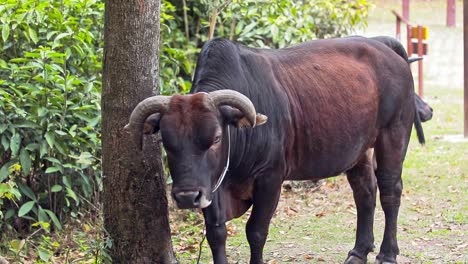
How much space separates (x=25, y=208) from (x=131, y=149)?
1.47m

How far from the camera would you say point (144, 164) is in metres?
6.56

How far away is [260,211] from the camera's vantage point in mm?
6605

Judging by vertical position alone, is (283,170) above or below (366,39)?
below

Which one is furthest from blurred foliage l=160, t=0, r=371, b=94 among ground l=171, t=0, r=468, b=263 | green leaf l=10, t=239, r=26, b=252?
green leaf l=10, t=239, r=26, b=252

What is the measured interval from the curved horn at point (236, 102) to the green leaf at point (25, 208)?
232 cm

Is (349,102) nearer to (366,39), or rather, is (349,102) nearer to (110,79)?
(366,39)

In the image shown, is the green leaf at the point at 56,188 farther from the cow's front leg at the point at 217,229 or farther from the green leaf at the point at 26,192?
the cow's front leg at the point at 217,229

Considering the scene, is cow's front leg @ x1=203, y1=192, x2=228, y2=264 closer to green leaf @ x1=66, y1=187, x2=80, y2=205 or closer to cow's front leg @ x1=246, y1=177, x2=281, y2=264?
cow's front leg @ x1=246, y1=177, x2=281, y2=264

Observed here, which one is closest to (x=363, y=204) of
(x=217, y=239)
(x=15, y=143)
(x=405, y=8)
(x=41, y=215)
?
(x=217, y=239)

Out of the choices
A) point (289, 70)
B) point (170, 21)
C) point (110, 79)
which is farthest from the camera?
point (170, 21)

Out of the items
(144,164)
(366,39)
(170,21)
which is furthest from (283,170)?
(170,21)

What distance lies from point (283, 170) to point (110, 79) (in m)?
1.41

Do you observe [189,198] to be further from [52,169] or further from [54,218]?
[54,218]

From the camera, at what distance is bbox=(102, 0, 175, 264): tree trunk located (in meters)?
6.48
